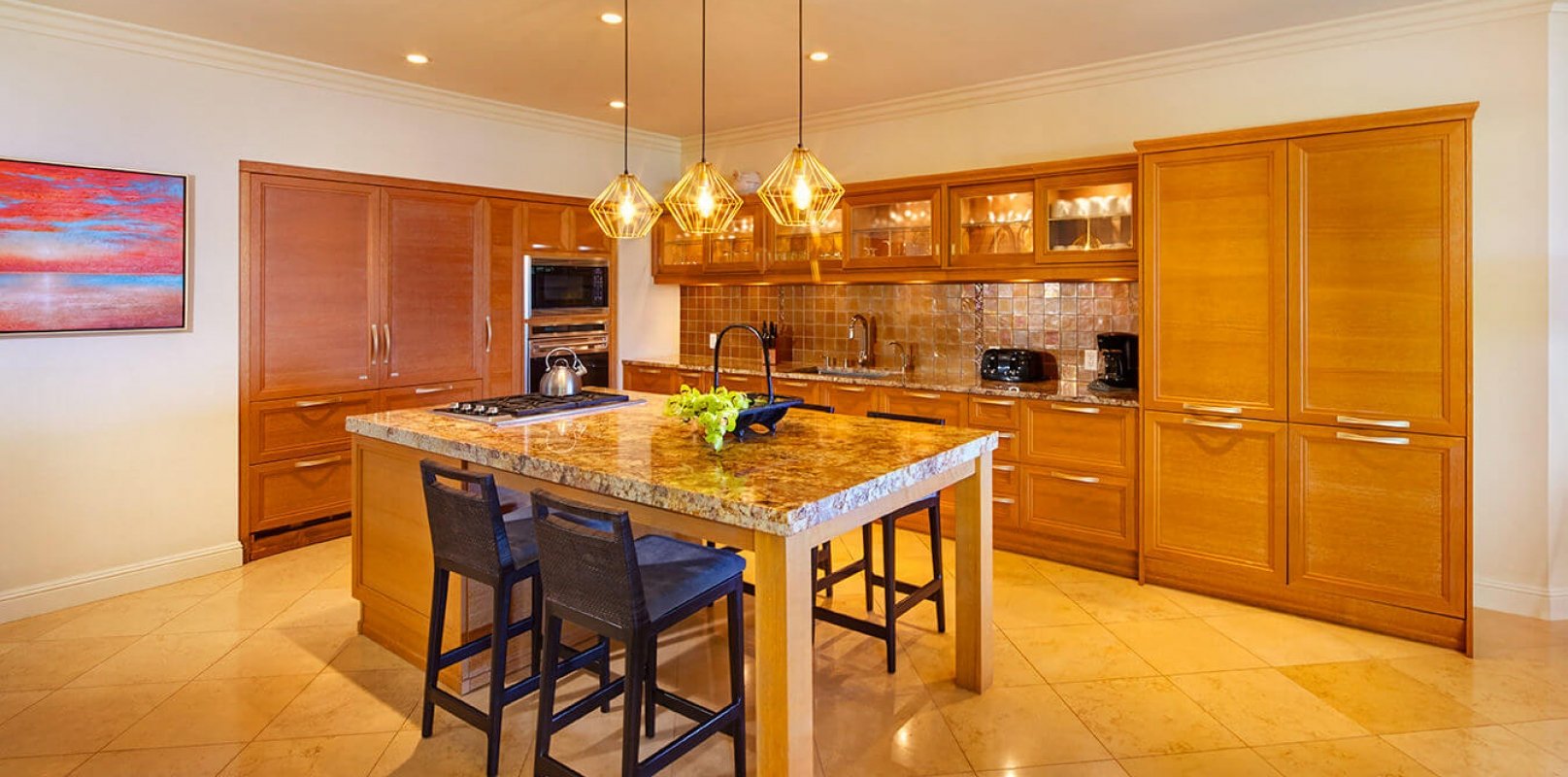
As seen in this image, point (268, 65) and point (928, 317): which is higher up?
point (268, 65)

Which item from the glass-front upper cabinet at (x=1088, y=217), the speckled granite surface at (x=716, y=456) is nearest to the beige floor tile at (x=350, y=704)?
the speckled granite surface at (x=716, y=456)

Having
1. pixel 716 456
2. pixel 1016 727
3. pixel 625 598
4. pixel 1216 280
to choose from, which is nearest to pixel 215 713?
pixel 625 598

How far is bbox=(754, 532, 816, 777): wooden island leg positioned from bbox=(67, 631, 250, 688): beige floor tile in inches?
93.2

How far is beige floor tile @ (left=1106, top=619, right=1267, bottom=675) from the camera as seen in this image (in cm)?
302

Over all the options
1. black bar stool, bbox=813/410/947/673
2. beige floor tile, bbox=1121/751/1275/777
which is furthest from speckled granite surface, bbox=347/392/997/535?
beige floor tile, bbox=1121/751/1275/777

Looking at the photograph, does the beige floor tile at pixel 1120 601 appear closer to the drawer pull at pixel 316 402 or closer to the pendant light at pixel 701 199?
the pendant light at pixel 701 199

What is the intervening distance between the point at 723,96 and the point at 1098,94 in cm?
216

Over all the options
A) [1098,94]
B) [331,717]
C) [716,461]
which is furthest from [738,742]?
[1098,94]

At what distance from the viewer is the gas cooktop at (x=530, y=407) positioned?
3.05 metres

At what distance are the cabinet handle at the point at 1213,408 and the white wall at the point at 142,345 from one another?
4.42 m

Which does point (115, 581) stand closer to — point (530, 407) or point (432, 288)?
point (432, 288)

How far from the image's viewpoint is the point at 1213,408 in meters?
3.58

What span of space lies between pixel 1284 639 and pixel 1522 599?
1.18 m

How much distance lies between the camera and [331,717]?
105 inches
